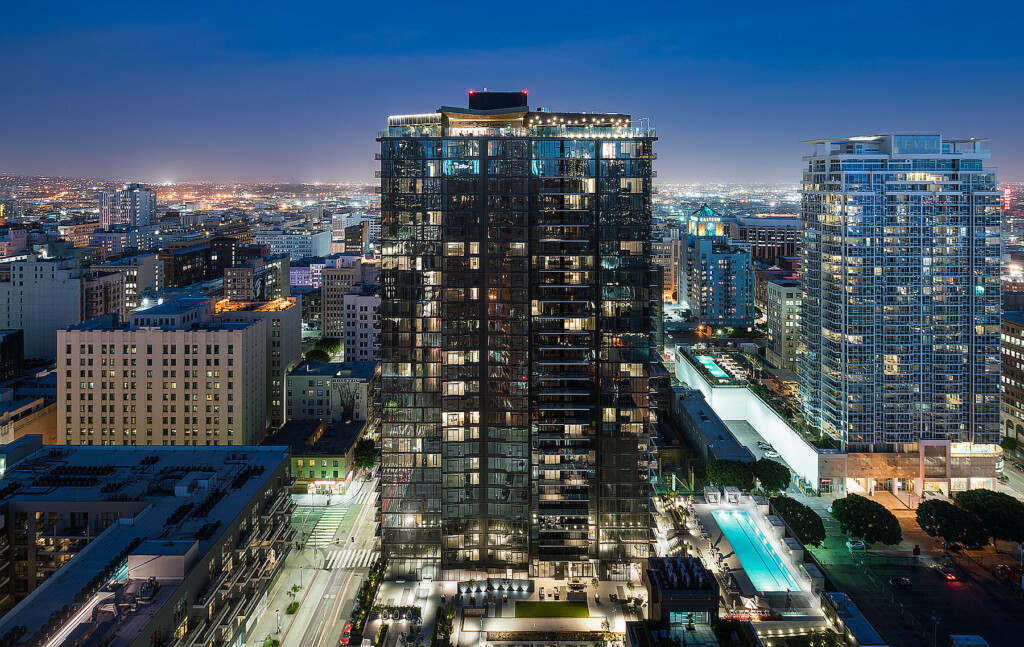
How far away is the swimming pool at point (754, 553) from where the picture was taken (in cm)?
5703

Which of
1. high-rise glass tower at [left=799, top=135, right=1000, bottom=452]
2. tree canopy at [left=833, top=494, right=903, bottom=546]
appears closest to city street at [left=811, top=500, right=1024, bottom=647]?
tree canopy at [left=833, top=494, right=903, bottom=546]

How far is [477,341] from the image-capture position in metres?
60.6

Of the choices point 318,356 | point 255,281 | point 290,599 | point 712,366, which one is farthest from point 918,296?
point 255,281

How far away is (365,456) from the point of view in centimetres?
8788

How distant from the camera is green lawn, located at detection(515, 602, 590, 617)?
56.3 m

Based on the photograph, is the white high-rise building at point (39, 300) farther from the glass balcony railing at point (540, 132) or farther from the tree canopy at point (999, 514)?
the tree canopy at point (999, 514)

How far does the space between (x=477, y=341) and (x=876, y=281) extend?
4701cm

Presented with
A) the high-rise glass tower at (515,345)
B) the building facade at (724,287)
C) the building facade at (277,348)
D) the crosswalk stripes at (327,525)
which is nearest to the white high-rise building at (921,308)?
the high-rise glass tower at (515,345)

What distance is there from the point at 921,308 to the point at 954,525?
962 inches

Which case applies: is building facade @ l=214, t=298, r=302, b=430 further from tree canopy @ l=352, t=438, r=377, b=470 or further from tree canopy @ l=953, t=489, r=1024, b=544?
tree canopy @ l=953, t=489, r=1024, b=544

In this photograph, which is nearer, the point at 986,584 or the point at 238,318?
the point at 986,584

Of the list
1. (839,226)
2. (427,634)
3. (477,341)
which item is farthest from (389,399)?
(839,226)

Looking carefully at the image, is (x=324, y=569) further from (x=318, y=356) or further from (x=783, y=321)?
(x=783, y=321)

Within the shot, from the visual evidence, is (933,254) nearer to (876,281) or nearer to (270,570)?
(876,281)
